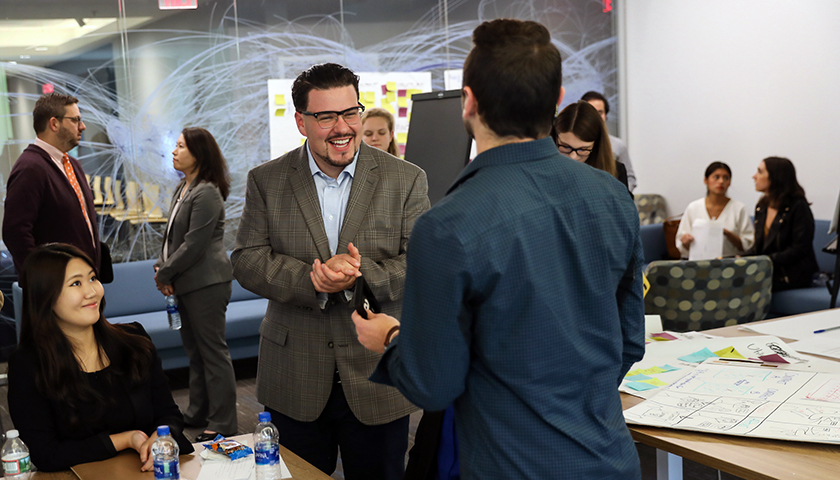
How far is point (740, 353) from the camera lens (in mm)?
2242

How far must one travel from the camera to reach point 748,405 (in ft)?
5.84

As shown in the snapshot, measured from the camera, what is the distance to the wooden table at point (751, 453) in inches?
57.0

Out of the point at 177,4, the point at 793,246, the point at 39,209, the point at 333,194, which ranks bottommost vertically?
the point at 793,246

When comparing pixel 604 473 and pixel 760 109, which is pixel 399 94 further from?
pixel 604 473

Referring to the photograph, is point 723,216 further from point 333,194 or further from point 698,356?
point 333,194

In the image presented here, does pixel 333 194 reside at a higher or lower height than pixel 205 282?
higher

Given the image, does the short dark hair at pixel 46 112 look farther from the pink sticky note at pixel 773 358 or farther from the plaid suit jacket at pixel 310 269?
the pink sticky note at pixel 773 358

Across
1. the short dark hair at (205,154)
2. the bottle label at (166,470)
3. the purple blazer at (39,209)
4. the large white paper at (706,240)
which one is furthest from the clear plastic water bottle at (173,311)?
the large white paper at (706,240)

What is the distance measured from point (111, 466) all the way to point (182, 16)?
4953mm

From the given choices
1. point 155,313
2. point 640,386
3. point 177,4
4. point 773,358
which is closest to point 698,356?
point 773,358

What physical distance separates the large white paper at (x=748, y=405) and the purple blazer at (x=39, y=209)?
3145 mm

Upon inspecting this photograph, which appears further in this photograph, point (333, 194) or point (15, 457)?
point (333, 194)

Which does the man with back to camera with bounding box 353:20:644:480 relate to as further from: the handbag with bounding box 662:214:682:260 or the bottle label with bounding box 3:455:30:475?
the handbag with bounding box 662:214:682:260

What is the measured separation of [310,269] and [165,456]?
60cm
